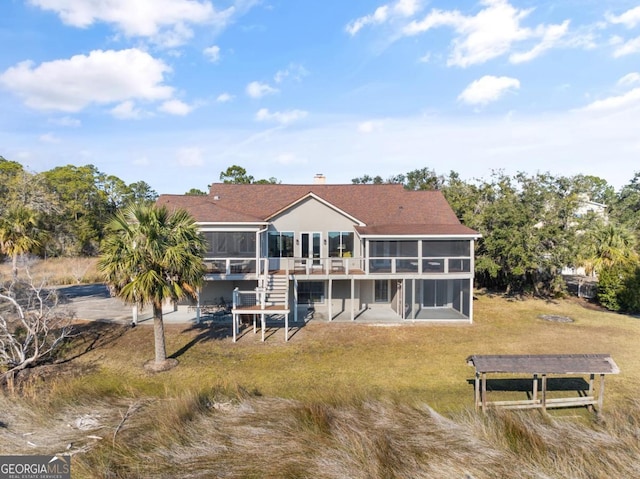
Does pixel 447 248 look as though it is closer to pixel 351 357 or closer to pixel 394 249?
pixel 394 249

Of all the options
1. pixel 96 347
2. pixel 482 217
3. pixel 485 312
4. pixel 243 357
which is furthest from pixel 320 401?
pixel 482 217

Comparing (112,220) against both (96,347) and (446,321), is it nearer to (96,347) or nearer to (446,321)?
(96,347)

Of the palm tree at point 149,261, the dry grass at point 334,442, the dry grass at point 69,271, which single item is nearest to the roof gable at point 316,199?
the palm tree at point 149,261

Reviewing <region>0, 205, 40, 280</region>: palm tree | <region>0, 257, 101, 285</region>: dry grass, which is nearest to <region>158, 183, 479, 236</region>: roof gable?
<region>0, 205, 40, 280</region>: palm tree

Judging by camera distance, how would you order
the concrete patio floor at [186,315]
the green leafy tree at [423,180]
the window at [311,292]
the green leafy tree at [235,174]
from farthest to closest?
the green leafy tree at [235,174] → the green leafy tree at [423,180] → the window at [311,292] → the concrete patio floor at [186,315]

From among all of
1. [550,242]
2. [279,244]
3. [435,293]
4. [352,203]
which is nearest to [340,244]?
[279,244]

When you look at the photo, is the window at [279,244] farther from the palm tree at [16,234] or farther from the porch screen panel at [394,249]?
the palm tree at [16,234]
